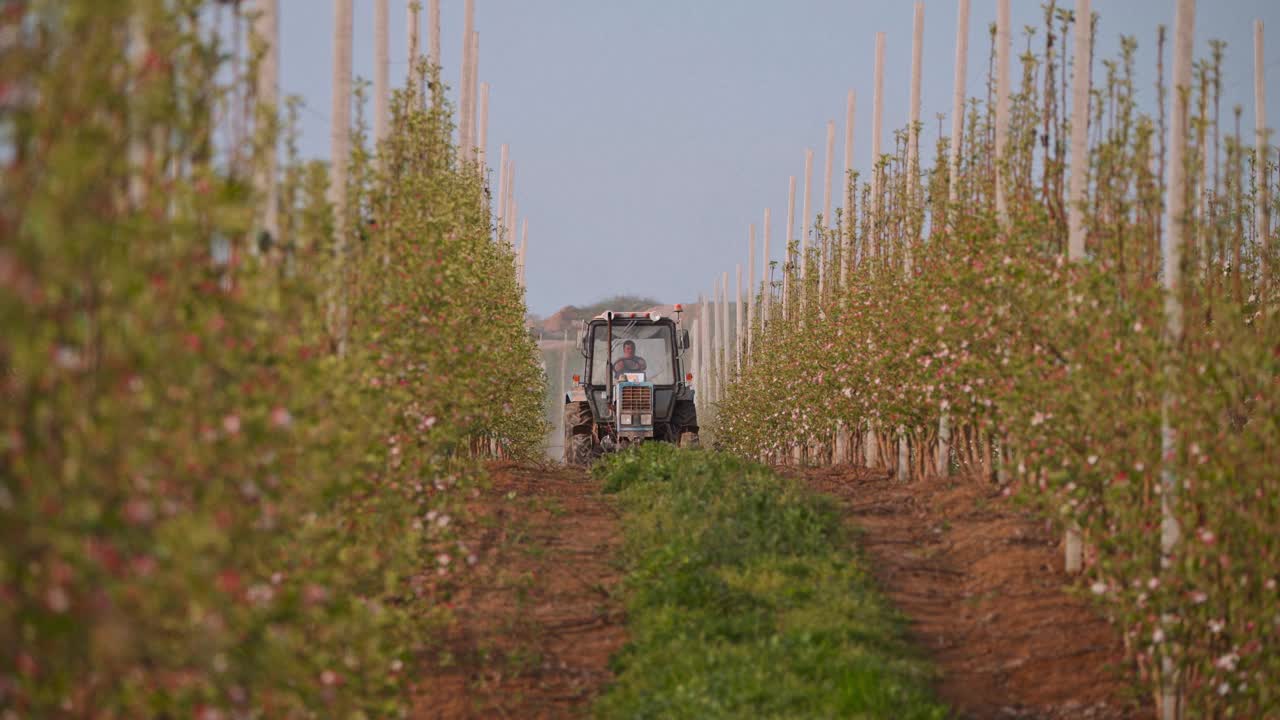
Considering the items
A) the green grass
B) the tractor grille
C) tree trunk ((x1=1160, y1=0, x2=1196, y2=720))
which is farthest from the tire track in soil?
the tractor grille

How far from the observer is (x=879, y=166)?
767 inches

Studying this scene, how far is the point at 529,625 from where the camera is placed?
8.68 meters

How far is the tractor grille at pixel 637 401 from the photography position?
20.8 metres

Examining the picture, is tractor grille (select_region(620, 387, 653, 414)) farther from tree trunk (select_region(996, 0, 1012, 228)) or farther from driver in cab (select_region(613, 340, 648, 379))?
tree trunk (select_region(996, 0, 1012, 228))

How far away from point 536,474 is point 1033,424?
34.1 feet

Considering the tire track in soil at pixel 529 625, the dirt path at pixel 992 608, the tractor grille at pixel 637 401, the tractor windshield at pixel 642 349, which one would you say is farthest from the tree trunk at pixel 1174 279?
the tractor windshield at pixel 642 349

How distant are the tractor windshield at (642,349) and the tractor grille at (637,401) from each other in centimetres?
116

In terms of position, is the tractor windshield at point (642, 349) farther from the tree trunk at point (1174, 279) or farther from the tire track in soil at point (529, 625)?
the tree trunk at point (1174, 279)

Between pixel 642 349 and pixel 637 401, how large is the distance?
2.34 m

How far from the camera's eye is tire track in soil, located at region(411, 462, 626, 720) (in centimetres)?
756

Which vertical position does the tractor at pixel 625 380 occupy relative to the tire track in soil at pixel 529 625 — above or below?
above

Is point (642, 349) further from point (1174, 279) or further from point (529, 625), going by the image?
point (1174, 279)

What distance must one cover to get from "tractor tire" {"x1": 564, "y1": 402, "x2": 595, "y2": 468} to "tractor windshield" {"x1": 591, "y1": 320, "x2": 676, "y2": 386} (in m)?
0.56

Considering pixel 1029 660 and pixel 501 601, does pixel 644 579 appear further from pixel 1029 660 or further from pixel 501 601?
pixel 1029 660
